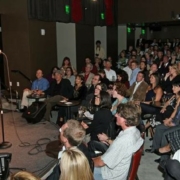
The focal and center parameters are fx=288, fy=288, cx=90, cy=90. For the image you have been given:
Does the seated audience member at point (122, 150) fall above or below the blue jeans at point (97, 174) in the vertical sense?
above

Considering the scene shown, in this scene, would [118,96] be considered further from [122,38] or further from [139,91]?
[122,38]

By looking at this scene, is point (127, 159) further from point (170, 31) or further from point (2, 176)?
point (170, 31)

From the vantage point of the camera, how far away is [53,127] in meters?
6.11

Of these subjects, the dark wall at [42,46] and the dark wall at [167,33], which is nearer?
the dark wall at [42,46]

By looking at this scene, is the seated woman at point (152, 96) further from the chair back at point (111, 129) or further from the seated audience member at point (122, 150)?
the seated audience member at point (122, 150)

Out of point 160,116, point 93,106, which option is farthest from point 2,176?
point 160,116

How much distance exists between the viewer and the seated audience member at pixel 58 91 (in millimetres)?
6473

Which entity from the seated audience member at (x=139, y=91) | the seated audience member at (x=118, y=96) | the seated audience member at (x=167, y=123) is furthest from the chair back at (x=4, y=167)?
the seated audience member at (x=139, y=91)

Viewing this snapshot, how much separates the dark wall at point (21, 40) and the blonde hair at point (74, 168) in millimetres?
6720

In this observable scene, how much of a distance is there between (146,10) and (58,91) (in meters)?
A: 6.50

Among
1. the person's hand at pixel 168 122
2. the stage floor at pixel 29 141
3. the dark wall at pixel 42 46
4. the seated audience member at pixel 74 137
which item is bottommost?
the stage floor at pixel 29 141

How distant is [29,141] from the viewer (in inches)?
207

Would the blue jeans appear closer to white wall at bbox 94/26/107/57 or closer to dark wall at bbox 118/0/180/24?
dark wall at bbox 118/0/180/24

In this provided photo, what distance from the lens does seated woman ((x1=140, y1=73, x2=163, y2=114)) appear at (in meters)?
5.55
